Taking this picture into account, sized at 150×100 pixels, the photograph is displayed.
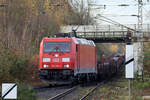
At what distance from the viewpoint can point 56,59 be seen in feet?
78.8

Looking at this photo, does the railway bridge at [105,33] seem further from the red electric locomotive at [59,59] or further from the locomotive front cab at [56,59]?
the locomotive front cab at [56,59]

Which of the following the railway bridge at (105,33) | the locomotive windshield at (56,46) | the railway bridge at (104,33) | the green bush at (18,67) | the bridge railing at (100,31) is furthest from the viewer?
the bridge railing at (100,31)

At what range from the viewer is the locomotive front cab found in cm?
2377

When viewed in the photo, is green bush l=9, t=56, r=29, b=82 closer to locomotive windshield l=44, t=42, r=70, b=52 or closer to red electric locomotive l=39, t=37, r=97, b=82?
red electric locomotive l=39, t=37, r=97, b=82

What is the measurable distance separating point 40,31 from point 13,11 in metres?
6.73

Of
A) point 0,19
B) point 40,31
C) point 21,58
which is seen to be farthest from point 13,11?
point 21,58

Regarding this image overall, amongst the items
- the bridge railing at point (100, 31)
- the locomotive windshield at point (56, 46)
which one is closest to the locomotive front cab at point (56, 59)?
the locomotive windshield at point (56, 46)

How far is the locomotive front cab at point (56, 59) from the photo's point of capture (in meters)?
23.8

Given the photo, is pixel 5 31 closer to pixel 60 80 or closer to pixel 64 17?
pixel 60 80

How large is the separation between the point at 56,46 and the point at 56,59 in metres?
0.86

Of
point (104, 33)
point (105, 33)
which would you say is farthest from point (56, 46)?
point (105, 33)

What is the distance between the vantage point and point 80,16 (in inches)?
2046

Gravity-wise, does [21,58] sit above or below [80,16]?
below

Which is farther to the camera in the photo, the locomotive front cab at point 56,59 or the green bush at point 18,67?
the green bush at point 18,67
